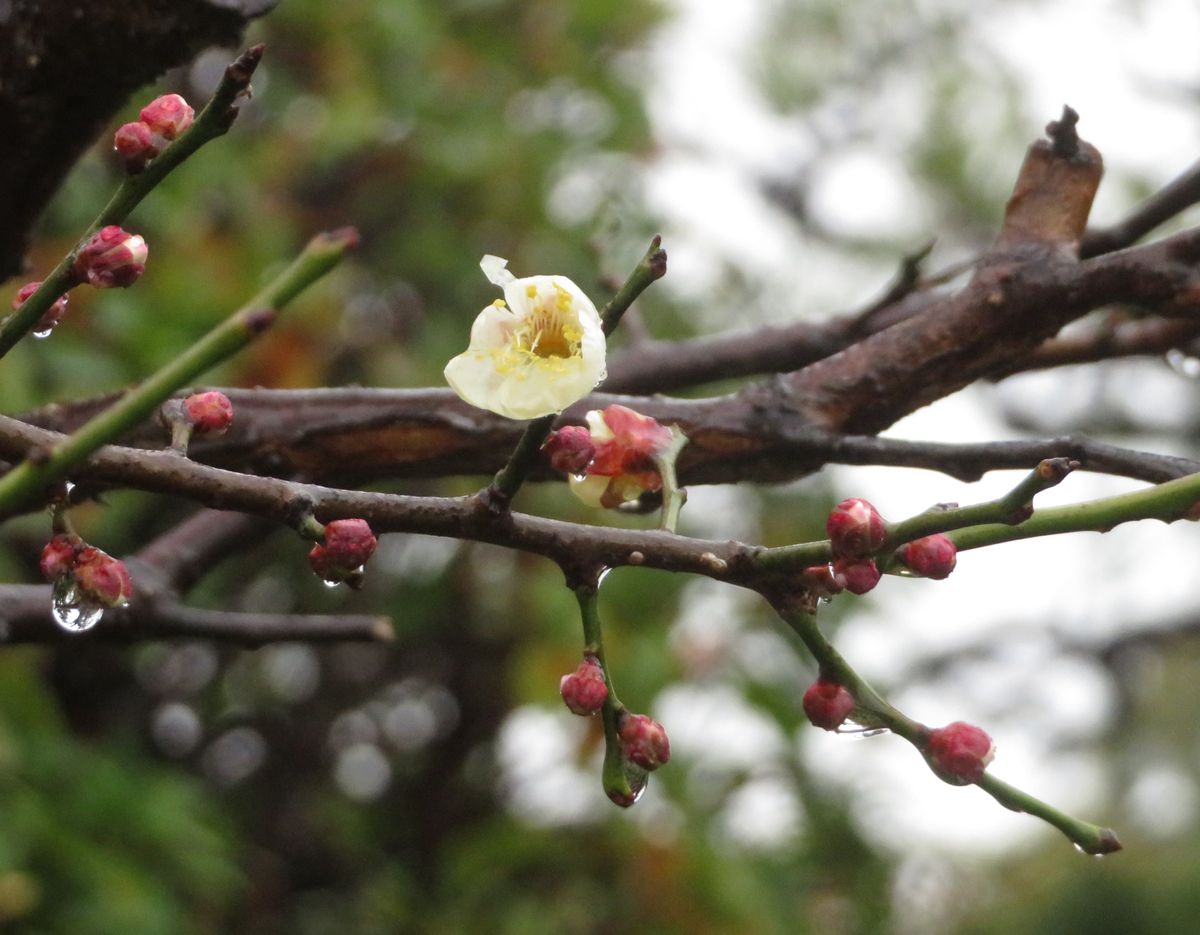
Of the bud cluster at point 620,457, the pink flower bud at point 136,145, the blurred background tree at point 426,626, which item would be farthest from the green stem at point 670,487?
the blurred background tree at point 426,626

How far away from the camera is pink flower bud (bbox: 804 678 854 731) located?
2.04 ft

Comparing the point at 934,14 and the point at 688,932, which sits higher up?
the point at 934,14

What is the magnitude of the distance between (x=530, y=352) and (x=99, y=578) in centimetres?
24

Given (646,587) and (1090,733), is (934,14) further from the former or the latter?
(646,587)

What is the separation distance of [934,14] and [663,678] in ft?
12.1

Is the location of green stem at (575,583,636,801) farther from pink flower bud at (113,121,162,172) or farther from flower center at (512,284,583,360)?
pink flower bud at (113,121,162,172)

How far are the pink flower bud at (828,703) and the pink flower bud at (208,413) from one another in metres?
0.33

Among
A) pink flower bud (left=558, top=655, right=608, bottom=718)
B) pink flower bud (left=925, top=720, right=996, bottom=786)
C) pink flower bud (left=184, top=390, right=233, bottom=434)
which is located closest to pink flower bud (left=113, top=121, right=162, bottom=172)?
pink flower bud (left=184, top=390, right=233, bottom=434)

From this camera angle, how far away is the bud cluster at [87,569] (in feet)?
1.94

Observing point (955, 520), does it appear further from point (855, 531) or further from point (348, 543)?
point (348, 543)

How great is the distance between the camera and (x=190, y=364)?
0.36m

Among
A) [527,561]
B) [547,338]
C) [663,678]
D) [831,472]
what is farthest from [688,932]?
[547,338]

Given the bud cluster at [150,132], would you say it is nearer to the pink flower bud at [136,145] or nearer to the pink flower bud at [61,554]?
the pink flower bud at [136,145]

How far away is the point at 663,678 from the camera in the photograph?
91.4 inches
